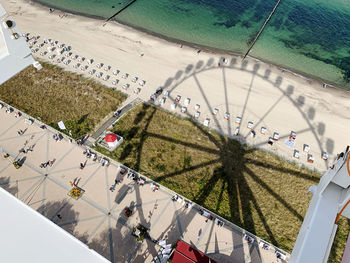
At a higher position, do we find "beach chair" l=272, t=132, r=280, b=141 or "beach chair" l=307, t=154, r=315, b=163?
"beach chair" l=272, t=132, r=280, b=141

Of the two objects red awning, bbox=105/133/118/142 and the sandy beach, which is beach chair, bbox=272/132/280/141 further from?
red awning, bbox=105/133/118/142

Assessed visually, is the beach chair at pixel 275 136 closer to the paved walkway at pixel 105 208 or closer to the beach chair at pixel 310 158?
the beach chair at pixel 310 158

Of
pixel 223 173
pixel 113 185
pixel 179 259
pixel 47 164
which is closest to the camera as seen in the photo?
pixel 179 259

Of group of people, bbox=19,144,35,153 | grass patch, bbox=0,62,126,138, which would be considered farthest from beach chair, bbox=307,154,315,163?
group of people, bbox=19,144,35,153

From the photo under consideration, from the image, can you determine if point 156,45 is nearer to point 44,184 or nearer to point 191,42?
point 191,42

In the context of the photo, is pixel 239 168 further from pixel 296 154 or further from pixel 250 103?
pixel 250 103

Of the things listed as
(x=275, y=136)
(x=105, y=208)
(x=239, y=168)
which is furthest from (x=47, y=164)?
(x=275, y=136)
